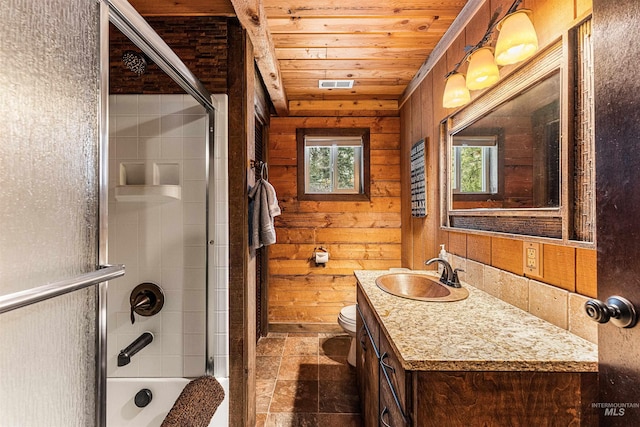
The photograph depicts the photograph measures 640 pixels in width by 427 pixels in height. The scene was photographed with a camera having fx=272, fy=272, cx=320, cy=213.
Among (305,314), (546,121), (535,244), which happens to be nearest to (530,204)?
(535,244)

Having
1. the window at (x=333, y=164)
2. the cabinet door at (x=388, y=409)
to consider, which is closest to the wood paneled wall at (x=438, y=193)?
the window at (x=333, y=164)

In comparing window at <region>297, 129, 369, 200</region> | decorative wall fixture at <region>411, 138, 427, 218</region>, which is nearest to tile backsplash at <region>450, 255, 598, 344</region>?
decorative wall fixture at <region>411, 138, 427, 218</region>

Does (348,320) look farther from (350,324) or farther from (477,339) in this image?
(477,339)

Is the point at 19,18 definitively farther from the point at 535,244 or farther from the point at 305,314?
the point at 305,314

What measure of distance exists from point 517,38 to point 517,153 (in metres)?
0.43

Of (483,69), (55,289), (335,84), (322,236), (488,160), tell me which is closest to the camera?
(55,289)

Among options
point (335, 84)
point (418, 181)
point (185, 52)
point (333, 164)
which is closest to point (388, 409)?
point (418, 181)

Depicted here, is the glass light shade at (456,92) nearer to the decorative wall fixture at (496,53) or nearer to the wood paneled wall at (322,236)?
the decorative wall fixture at (496,53)

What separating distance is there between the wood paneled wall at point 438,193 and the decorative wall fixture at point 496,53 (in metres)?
0.07

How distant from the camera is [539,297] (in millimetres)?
1031

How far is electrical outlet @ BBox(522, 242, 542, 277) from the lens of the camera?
104 cm

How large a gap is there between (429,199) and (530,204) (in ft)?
3.14

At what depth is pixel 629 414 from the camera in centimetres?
58

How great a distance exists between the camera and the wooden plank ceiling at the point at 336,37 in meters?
1.38
